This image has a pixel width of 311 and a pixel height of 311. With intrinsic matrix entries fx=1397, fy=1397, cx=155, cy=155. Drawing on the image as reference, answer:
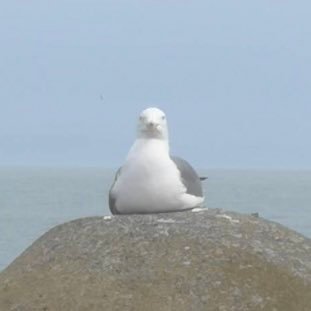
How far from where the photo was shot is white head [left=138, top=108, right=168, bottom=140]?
18578mm

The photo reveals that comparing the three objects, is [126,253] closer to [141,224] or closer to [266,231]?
[141,224]

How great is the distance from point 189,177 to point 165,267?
159 centimetres

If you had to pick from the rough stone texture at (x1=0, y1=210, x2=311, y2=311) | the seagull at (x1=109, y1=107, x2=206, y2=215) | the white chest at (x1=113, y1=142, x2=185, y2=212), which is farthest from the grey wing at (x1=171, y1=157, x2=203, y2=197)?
the rough stone texture at (x1=0, y1=210, x2=311, y2=311)

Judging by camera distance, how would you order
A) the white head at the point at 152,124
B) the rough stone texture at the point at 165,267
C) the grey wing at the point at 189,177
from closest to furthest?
the rough stone texture at the point at 165,267 → the white head at the point at 152,124 → the grey wing at the point at 189,177

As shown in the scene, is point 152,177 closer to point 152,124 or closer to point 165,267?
point 152,124

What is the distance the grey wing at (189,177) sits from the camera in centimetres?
1895

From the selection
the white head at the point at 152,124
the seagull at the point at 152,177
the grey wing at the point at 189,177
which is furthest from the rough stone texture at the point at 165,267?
the white head at the point at 152,124

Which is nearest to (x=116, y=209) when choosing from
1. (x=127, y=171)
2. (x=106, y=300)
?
(x=127, y=171)

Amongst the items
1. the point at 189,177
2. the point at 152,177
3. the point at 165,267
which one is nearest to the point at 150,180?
the point at 152,177

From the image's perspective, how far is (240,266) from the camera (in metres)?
18.1

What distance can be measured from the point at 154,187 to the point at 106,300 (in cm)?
180

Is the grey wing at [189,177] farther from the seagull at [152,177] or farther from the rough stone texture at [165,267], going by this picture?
the rough stone texture at [165,267]

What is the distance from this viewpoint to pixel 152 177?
18594 millimetres

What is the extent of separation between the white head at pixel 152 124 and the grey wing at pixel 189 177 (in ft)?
1.51
